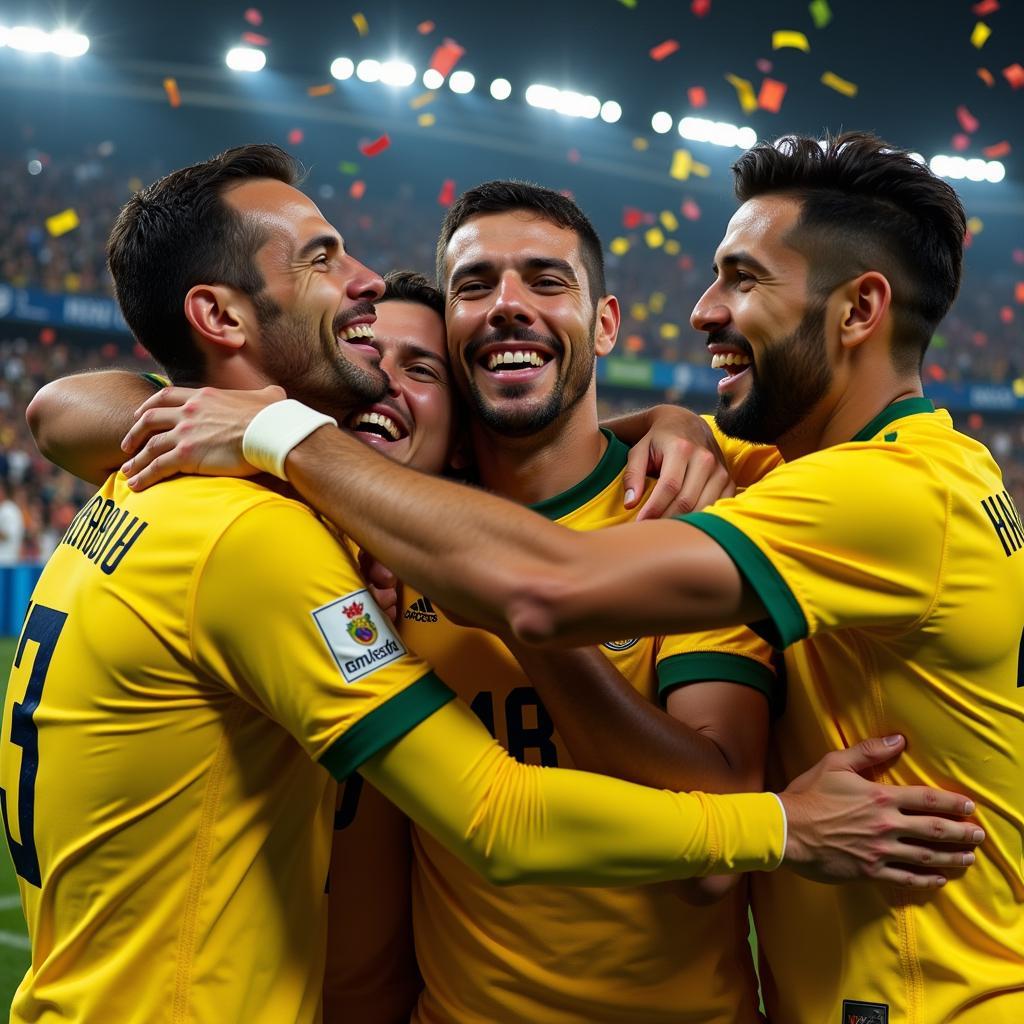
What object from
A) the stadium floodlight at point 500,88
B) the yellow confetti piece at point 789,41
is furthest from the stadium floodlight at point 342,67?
the yellow confetti piece at point 789,41

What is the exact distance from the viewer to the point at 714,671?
96.0 inches

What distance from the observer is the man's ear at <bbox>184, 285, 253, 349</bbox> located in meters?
2.63

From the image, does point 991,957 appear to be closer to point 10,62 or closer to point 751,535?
point 751,535

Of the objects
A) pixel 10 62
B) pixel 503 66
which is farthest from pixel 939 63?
pixel 10 62

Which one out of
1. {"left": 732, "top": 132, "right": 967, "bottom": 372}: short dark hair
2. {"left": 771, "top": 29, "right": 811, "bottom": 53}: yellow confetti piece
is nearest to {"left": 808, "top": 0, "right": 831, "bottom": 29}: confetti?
{"left": 771, "top": 29, "right": 811, "bottom": 53}: yellow confetti piece

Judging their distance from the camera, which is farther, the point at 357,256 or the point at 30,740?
the point at 357,256

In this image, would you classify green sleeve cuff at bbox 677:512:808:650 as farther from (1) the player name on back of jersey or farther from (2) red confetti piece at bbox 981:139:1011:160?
(2) red confetti piece at bbox 981:139:1011:160

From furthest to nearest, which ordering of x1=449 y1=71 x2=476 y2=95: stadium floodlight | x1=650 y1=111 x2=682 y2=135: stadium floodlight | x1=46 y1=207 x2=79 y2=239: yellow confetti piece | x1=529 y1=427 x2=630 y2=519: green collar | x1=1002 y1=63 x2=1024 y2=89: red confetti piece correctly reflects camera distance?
x1=650 y1=111 x2=682 y2=135: stadium floodlight
x1=449 y1=71 x2=476 y2=95: stadium floodlight
x1=1002 y1=63 x2=1024 y2=89: red confetti piece
x1=46 y1=207 x2=79 y2=239: yellow confetti piece
x1=529 y1=427 x2=630 y2=519: green collar

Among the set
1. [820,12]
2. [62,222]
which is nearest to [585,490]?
[62,222]

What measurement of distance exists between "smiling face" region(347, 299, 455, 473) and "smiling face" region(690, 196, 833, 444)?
29.0 inches

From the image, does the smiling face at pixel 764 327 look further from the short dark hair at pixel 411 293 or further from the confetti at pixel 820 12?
the confetti at pixel 820 12

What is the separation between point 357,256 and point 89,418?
2152 cm

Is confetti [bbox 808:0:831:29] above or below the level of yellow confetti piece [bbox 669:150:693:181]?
above

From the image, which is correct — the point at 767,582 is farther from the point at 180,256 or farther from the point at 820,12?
the point at 820,12
